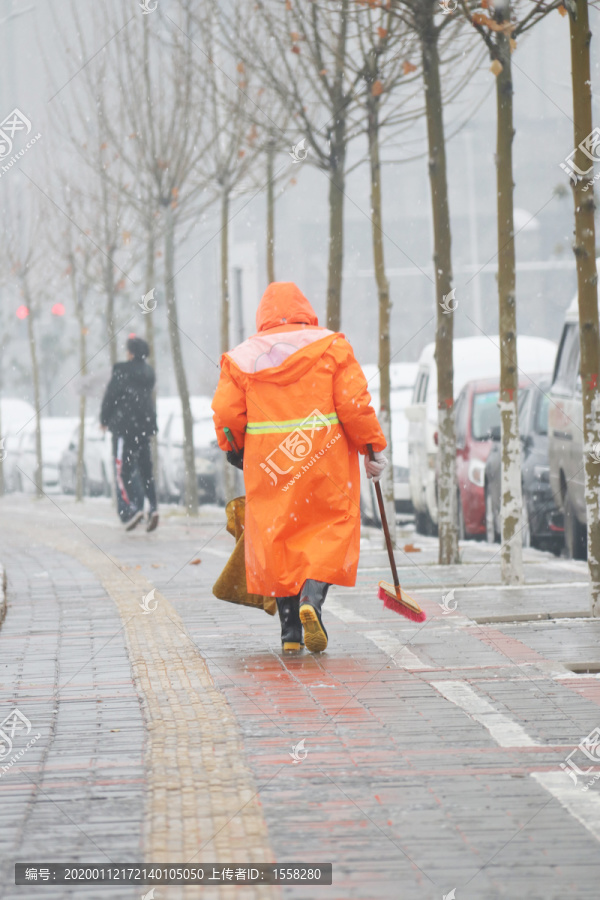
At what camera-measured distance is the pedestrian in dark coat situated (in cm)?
1674

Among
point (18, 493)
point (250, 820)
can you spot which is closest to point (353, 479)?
point (250, 820)

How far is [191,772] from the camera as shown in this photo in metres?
5.11

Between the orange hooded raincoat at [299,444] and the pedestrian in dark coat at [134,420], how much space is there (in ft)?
30.2

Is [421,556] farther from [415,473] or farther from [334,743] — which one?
[334,743]

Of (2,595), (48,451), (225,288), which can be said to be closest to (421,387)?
(225,288)

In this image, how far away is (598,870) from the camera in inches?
159

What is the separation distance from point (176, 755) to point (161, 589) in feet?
17.4

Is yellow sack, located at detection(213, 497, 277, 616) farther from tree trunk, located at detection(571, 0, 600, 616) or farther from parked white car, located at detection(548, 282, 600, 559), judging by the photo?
parked white car, located at detection(548, 282, 600, 559)

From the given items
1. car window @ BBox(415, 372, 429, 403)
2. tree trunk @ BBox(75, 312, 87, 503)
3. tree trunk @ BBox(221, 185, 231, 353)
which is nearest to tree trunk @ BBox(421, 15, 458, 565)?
car window @ BBox(415, 372, 429, 403)

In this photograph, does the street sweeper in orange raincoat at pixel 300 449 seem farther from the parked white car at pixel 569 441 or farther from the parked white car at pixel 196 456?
the parked white car at pixel 196 456

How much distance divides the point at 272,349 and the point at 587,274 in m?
2.12

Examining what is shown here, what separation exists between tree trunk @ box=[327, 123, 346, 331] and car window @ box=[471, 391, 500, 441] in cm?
210

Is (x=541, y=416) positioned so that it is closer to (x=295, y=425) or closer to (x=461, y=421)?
(x=461, y=421)

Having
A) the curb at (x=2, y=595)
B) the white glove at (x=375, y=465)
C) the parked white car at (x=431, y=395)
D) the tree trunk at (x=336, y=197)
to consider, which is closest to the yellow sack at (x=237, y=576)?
the white glove at (x=375, y=465)
